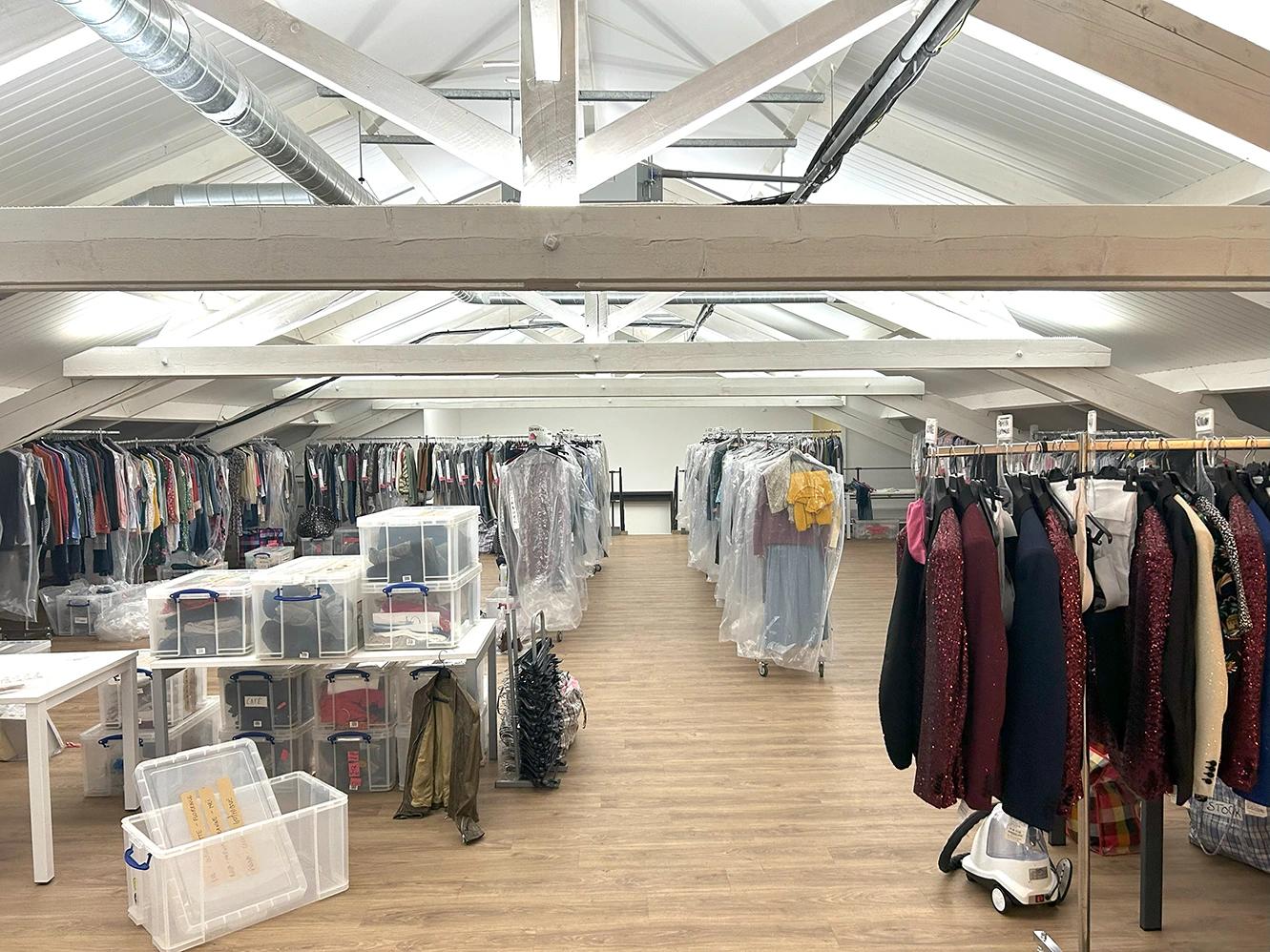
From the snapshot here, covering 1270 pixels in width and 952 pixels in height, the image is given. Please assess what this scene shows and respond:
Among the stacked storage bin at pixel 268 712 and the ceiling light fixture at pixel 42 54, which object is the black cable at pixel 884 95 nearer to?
the ceiling light fixture at pixel 42 54

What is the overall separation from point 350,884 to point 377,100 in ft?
9.36

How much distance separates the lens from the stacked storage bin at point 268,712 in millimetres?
3928

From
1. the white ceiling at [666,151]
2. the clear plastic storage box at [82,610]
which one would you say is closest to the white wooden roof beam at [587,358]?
the white ceiling at [666,151]

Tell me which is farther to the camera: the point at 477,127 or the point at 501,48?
the point at 501,48

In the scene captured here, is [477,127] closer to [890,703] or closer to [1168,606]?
[890,703]

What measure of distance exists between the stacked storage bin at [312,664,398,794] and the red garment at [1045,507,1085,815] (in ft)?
9.39

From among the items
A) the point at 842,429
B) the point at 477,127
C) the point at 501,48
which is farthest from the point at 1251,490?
the point at 842,429

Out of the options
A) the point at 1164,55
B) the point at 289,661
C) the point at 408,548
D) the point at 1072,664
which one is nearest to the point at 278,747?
the point at 289,661

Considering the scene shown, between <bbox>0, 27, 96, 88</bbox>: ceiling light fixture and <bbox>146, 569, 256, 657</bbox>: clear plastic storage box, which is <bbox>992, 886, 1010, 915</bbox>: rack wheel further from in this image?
<bbox>0, 27, 96, 88</bbox>: ceiling light fixture

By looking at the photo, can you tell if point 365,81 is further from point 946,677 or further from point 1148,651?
point 1148,651

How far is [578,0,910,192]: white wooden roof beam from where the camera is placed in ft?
9.54

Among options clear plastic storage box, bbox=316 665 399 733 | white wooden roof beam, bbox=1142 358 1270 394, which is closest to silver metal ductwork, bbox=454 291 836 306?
white wooden roof beam, bbox=1142 358 1270 394

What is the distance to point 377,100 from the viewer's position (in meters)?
3.14

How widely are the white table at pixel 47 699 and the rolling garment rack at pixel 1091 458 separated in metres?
3.31
